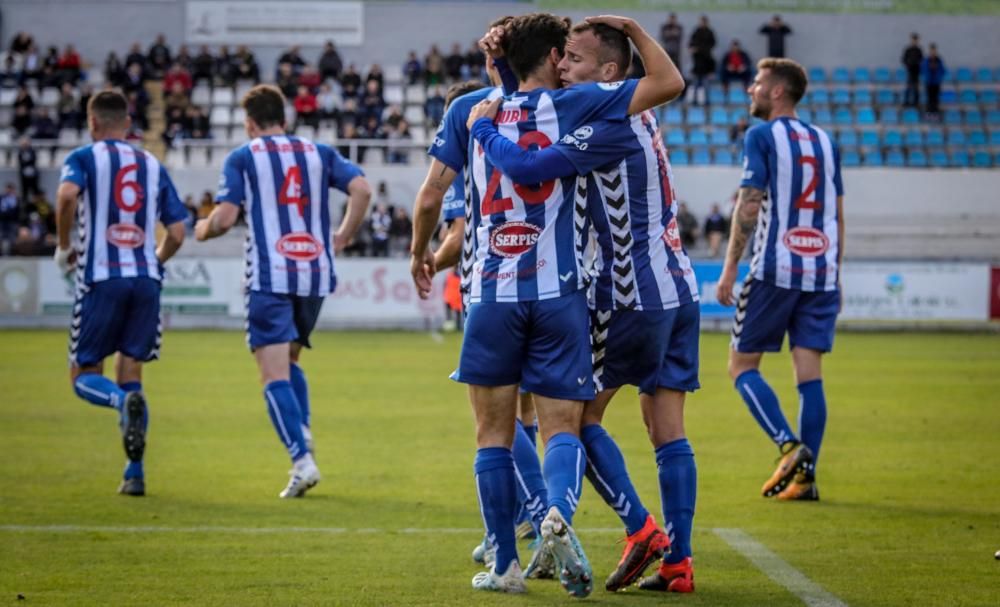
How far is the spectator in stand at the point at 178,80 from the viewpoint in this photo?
33625 millimetres

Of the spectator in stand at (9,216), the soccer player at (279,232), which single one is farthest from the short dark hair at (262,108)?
the spectator in stand at (9,216)

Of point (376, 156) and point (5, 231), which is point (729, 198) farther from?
point (5, 231)

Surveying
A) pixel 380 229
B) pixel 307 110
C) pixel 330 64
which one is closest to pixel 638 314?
pixel 380 229

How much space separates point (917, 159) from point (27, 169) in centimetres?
2015

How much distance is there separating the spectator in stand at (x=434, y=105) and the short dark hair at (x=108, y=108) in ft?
79.1

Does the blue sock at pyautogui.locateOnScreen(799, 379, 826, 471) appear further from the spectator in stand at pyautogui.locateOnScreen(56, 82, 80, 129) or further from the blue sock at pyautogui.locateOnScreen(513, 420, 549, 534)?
the spectator in stand at pyautogui.locateOnScreen(56, 82, 80, 129)

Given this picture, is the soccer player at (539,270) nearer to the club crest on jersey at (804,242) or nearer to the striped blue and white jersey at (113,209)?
the club crest on jersey at (804,242)

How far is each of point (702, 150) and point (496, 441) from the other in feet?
94.8

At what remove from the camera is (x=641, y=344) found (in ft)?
17.8

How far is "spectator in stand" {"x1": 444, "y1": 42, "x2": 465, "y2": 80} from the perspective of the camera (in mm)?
33844

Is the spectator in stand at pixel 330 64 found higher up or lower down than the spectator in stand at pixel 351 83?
higher up

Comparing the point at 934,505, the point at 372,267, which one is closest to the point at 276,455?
the point at 934,505

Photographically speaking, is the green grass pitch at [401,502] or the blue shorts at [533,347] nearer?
the blue shorts at [533,347]

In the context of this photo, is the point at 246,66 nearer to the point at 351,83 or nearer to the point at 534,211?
the point at 351,83
